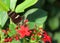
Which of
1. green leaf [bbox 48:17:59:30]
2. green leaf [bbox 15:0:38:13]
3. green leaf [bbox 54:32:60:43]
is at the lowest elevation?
green leaf [bbox 54:32:60:43]

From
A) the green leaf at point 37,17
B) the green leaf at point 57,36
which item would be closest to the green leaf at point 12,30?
the green leaf at point 37,17

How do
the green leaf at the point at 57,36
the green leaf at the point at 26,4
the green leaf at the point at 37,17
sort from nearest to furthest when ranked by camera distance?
the green leaf at the point at 26,4
the green leaf at the point at 37,17
the green leaf at the point at 57,36

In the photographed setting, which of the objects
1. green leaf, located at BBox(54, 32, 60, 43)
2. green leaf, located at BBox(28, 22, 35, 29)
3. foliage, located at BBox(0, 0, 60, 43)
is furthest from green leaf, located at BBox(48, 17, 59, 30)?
green leaf, located at BBox(28, 22, 35, 29)

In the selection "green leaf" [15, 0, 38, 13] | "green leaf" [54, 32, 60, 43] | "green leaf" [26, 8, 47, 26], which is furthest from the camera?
"green leaf" [54, 32, 60, 43]

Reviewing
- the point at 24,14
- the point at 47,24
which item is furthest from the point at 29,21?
the point at 47,24

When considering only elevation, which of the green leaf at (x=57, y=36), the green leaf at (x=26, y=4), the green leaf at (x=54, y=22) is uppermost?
the green leaf at (x=26, y=4)

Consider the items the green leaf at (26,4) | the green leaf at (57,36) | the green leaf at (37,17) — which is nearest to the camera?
the green leaf at (26,4)

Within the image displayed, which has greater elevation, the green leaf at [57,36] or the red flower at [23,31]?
the red flower at [23,31]

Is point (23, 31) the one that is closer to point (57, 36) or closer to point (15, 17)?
point (15, 17)

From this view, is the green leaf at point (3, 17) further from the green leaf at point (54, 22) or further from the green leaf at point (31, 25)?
the green leaf at point (54, 22)

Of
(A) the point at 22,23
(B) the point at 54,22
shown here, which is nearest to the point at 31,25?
(A) the point at 22,23

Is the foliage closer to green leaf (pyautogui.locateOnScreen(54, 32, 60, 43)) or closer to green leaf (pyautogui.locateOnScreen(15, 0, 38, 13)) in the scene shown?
green leaf (pyautogui.locateOnScreen(15, 0, 38, 13))
